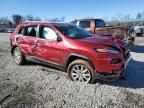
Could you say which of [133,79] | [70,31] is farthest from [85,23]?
[133,79]

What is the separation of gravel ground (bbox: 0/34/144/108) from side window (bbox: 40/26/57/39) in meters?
1.17

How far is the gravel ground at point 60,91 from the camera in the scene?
4.88 metres

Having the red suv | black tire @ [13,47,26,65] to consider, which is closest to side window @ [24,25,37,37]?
the red suv

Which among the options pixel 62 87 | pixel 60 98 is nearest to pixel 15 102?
pixel 60 98

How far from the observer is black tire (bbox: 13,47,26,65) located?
8258 mm

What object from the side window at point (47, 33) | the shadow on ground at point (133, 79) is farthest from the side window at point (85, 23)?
the side window at point (47, 33)

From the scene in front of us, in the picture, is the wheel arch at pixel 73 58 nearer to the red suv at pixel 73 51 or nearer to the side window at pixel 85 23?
the red suv at pixel 73 51

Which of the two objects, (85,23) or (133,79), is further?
(85,23)

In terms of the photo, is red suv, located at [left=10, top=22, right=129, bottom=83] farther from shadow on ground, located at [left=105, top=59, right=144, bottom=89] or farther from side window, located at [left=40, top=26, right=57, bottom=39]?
shadow on ground, located at [left=105, top=59, right=144, bottom=89]

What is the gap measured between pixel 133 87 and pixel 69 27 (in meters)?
2.82

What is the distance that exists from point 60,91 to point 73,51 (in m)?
1.24

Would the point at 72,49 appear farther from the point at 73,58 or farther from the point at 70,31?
the point at 70,31

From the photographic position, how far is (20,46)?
A: 8219mm

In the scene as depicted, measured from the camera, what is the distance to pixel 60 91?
560 cm
